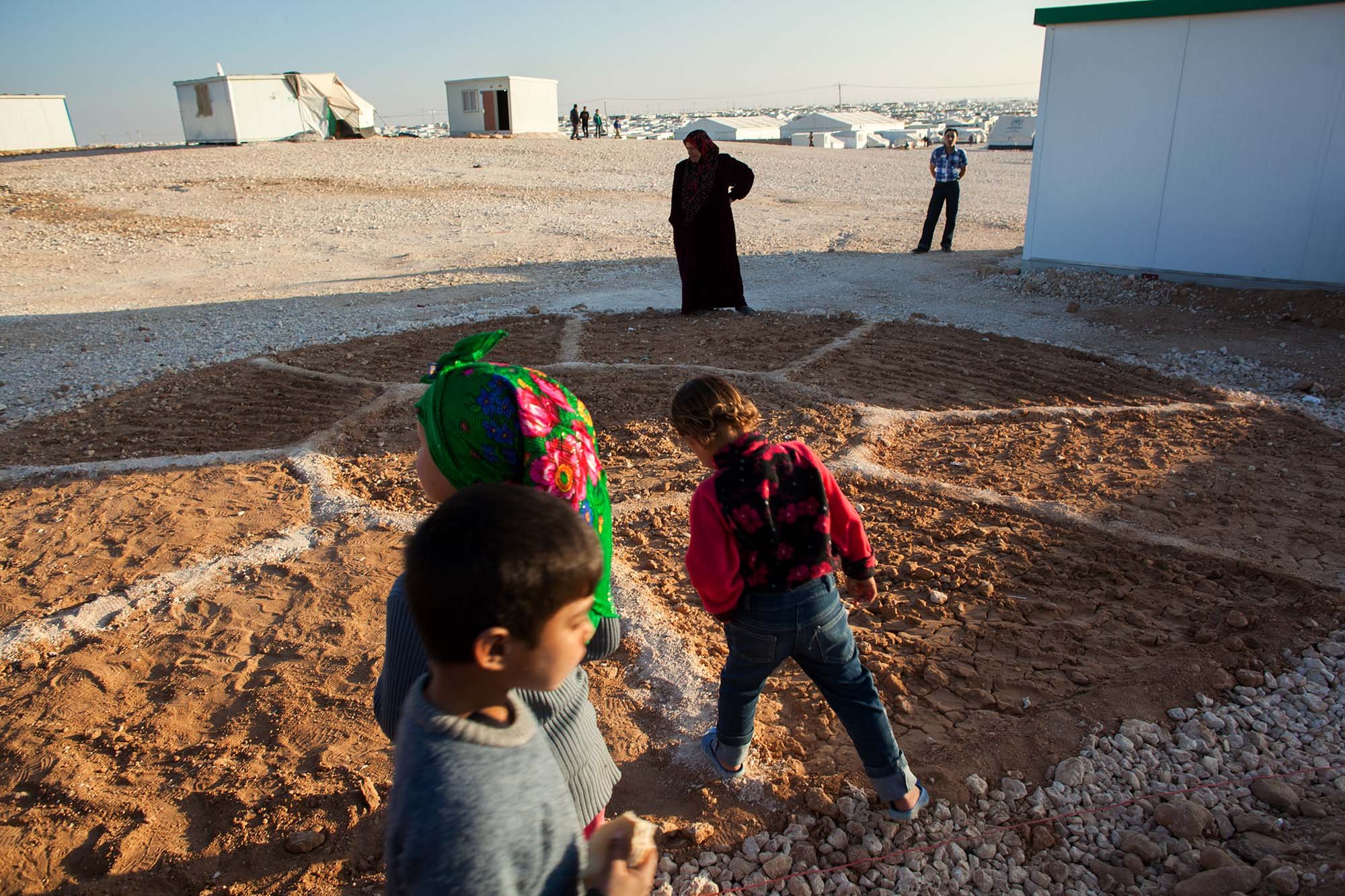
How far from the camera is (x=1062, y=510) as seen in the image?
4.49 m

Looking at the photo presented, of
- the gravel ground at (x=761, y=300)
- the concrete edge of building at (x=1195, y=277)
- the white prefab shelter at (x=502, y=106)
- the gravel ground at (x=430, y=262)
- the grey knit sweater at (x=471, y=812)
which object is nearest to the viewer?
the grey knit sweater at (x=471, y=812)

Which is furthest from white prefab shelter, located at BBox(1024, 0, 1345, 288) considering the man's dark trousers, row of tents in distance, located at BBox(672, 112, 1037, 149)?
row of tents in distance, located at BBox(672, 112, 1037, 149)

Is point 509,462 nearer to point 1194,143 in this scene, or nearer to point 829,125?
point 1194,143

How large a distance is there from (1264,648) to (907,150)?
112 feet

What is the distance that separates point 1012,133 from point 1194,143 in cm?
3131

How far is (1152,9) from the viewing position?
30.0ft

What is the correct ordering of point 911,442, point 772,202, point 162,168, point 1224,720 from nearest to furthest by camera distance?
point 1224,720 < point 911,442 < point 772,202 < point 162,168

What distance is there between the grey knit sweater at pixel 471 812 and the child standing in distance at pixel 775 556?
102cm

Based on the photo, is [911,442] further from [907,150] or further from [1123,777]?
[907,150]

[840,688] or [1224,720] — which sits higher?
[840,688]

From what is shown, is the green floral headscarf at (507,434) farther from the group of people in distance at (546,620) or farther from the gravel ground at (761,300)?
the gravel ground at (761,300)

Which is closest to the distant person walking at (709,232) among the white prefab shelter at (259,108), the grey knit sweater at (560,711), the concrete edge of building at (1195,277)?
the concrete edge of building at (1195,277)

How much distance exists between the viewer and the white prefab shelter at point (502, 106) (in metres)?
Result: 29.7

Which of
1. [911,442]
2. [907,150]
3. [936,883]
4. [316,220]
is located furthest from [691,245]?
[907,150]
